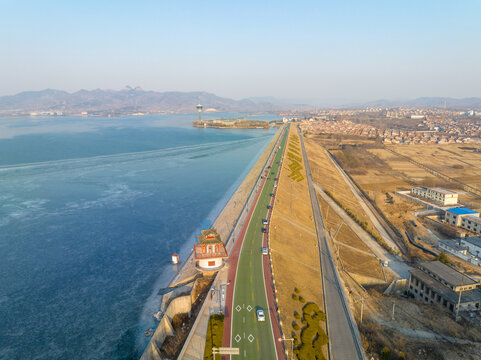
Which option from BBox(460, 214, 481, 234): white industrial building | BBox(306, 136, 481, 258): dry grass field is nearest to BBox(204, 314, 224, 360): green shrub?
BBox(306, 136, 481, 258): dry grass field

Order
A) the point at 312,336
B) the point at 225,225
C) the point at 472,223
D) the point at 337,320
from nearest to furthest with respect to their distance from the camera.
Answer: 1. the point at 312,336
2. the point at 337,320
3. the point at 225,225
4. the point at 472,223

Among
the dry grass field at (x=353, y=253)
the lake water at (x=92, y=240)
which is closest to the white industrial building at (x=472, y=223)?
the dry grass field at (x=353, y=253)

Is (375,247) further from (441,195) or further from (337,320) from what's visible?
(441,195)

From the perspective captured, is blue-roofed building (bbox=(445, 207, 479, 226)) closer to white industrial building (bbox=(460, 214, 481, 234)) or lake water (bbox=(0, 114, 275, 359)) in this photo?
white industrial building (bbox=(460, 214, 481, 234))

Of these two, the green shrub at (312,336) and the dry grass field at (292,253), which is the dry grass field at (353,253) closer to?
the dry grass field at (292,253)

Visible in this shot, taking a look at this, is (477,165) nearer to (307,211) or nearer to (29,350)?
(307,211)

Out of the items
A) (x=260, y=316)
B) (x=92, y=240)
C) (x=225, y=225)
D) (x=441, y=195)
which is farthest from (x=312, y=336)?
(x=441, y=195)
